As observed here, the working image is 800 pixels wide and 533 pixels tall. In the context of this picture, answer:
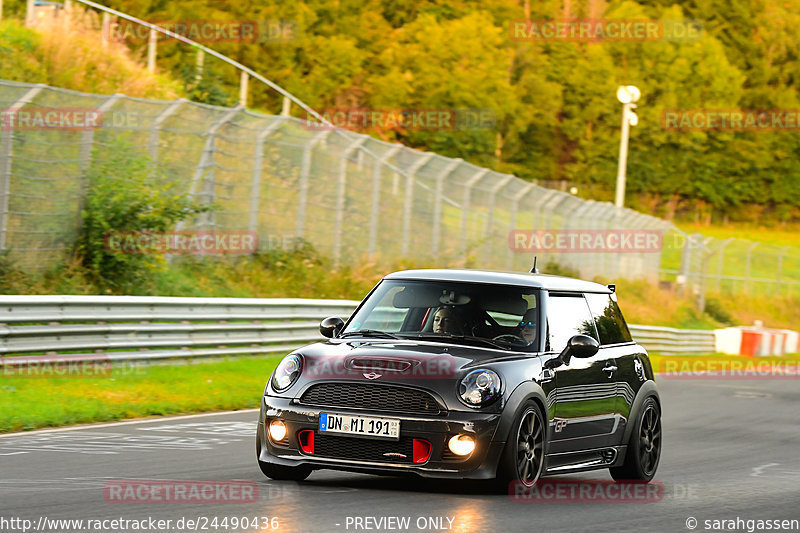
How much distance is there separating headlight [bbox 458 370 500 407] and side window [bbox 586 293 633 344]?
208cm

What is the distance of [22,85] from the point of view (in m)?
19.0

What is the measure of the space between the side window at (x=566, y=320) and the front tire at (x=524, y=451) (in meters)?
0.74

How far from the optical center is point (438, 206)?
29359mm

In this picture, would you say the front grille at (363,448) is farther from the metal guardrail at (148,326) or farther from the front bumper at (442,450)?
the metal guardrail at (148,326)

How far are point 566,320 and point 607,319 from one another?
0.85m

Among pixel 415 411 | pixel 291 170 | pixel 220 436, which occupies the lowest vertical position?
pixel 220 436

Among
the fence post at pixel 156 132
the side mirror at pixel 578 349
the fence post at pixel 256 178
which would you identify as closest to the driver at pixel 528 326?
the side mirror at pixel 578 349

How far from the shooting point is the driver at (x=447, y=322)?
934 centimetres

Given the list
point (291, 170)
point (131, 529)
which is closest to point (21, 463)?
point (131, 529)

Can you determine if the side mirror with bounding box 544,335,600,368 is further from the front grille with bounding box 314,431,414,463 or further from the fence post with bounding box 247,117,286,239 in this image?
the fence post with bounding box 247,117,286,239

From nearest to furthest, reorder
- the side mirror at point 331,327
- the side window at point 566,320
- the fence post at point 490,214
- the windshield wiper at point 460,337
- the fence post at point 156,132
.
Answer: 1. the windshield wiper at point 460,337
2. the side window at point 566,320
3. the side mirror at point 331,327
4. the fence post at point 156,132
5. the fence post at point 490,214

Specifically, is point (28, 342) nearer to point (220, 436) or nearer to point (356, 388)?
point (220, 436)

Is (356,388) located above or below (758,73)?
below

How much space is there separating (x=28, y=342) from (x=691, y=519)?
8402mm
